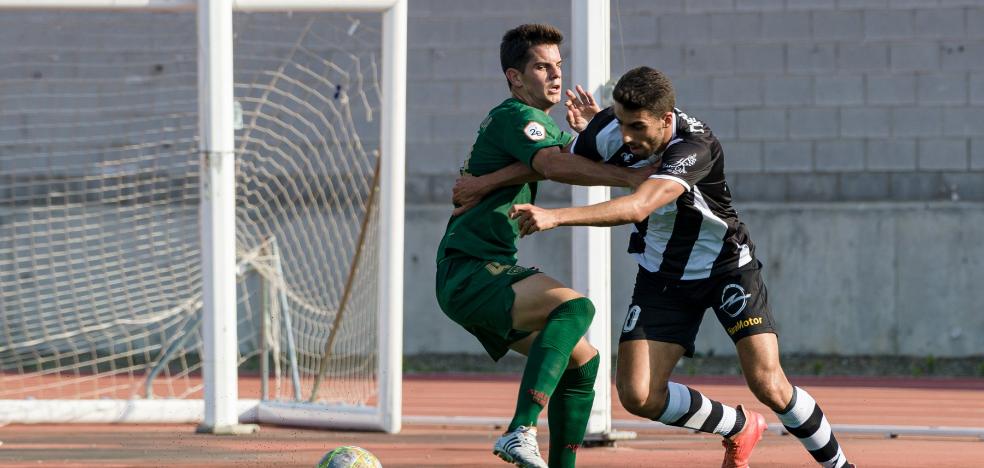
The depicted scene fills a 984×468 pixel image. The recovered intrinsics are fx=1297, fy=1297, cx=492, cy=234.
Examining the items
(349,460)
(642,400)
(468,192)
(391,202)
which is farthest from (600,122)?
(391,202)

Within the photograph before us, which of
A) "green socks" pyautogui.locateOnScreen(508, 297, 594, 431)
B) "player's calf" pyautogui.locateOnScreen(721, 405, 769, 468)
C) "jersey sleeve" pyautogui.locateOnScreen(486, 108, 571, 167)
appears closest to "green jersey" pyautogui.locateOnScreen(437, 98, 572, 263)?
"jersey sleeve" pyautogui.locateOnScreen(486, 108, 571, 167)

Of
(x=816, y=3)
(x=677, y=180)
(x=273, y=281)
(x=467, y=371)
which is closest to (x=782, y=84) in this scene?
(x=816, y=3)

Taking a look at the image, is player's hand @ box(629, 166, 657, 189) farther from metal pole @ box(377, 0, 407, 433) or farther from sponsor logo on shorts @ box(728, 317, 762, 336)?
metal pole @ box(377, 0, 407, 433)

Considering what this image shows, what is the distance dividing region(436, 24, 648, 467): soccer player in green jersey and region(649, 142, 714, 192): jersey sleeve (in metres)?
0.15

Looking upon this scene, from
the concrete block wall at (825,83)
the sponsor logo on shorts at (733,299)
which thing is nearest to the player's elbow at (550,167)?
the sponsor logo on shorts at (733,299)

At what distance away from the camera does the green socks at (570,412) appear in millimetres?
4938

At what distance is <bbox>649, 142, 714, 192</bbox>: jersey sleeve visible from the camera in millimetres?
4688

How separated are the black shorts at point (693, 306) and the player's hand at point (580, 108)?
0.68m

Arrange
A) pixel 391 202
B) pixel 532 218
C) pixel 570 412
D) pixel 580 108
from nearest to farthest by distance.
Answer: pixel 532 218 → pixel 570 412 → pixel 580 108 → pixel 391 202

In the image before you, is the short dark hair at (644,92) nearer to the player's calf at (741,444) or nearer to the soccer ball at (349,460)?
the player's calf at (741,444)

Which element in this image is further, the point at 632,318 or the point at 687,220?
the point at 632,318

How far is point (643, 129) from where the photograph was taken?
4797 millimetres

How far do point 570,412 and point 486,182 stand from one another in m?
0.94

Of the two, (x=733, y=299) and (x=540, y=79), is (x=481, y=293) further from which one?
(x=733, y=299)
